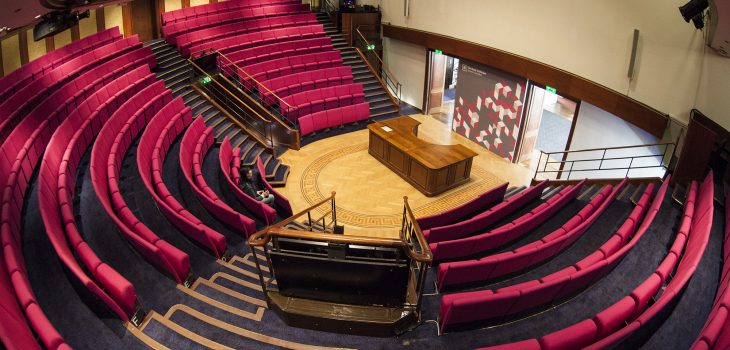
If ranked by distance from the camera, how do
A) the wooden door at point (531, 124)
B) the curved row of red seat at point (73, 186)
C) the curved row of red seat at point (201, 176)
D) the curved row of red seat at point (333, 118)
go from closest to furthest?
the curved row of red seat at point (73, 186) → the curved row of red seat at point (201, 176) → the wooden door at point (531, 124) → the curved row of red seat at point (333, 118)

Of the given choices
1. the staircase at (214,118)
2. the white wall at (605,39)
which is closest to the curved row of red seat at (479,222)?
the white wall at (605,39)

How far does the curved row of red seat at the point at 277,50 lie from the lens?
7.77m

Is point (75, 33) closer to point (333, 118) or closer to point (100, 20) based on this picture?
point (100, 20)

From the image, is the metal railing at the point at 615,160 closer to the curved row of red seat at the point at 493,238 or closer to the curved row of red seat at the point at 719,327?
the curved row of red seat at the point at 493,238

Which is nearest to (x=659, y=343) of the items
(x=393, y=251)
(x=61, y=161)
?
(x=393, y=251)

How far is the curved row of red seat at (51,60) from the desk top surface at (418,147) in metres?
4.32

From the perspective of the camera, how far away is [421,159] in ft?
19.6

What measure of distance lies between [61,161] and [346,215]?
Result: 301cm

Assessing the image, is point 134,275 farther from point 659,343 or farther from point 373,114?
point 373,114

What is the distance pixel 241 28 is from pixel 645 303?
7.93 meters

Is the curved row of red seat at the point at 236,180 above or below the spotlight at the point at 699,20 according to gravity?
below

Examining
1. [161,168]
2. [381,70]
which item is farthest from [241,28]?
[161,168]

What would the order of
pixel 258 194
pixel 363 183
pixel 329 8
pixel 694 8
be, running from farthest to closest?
pixel 329 8
pixel 363 183
pixel 258 194
pixel 694 8

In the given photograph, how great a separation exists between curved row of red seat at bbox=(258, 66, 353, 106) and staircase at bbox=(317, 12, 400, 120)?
471mm
